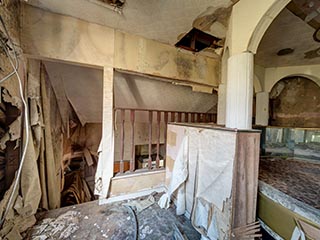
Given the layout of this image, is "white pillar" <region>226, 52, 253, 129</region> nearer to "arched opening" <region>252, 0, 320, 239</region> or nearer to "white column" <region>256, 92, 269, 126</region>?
"arched opening" <region>252, 0, 320, 239</region>

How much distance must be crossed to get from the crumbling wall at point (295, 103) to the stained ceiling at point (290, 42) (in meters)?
0.56

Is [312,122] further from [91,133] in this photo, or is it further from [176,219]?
→ [91,133]

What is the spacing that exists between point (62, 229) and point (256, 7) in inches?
123

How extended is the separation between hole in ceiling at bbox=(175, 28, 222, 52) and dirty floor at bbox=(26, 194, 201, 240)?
259 centimetres

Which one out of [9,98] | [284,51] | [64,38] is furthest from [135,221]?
[284,51]

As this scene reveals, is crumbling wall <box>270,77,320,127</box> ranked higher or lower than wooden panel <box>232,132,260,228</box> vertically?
higher

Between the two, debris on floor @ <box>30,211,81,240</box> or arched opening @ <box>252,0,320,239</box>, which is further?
debris on floor @ <box>30,211,81,240</box>

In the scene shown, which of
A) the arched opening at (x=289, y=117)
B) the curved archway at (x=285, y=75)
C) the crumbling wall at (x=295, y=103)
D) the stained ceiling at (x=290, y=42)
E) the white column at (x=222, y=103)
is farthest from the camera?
the crumbling wall at (x=295, y=103)

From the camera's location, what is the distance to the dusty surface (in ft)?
4.16

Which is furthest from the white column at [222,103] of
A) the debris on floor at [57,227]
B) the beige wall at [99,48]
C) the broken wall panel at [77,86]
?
the debris on floor at [57,227]

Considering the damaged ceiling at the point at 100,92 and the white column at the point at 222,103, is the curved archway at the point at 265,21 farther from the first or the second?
the damaged ceiling at the point at 100,92

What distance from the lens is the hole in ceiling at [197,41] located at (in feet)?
8.42

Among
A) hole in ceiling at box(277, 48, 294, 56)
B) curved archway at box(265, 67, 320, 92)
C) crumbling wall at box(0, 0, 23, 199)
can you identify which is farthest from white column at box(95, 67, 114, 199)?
curved archway at box(265, 67, 320, 92)

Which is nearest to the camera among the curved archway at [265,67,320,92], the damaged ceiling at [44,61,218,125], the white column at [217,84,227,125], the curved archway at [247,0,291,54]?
the curved archway at [247,0,291,54]
